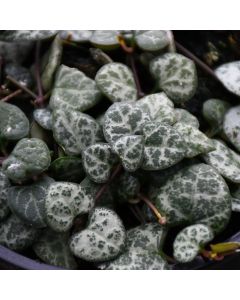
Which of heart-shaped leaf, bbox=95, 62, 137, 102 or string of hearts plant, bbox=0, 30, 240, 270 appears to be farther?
heart-shaped leaf, bbox=95, 62, 137, 102

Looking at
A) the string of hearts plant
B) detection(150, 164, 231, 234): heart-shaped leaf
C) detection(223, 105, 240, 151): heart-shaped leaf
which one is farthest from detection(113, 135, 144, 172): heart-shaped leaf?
detection(223, 105, 240, 151): heart-shaped leaf

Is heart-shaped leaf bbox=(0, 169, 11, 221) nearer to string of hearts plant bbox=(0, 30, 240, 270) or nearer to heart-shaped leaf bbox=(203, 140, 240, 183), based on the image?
string of hearts plant bbox=(0, 30, 240, 270)

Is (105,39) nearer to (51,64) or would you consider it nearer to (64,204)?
(51,64)

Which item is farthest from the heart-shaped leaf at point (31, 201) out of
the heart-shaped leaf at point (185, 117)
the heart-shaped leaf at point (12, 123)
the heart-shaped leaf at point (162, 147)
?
the heart-shaped leaf at point (185, 117)

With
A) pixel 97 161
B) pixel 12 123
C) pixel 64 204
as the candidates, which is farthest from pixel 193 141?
pixel 12 123

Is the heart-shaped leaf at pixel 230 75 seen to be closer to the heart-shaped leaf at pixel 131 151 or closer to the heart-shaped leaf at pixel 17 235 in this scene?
the heart-shaped leaf at pixel 131 151
